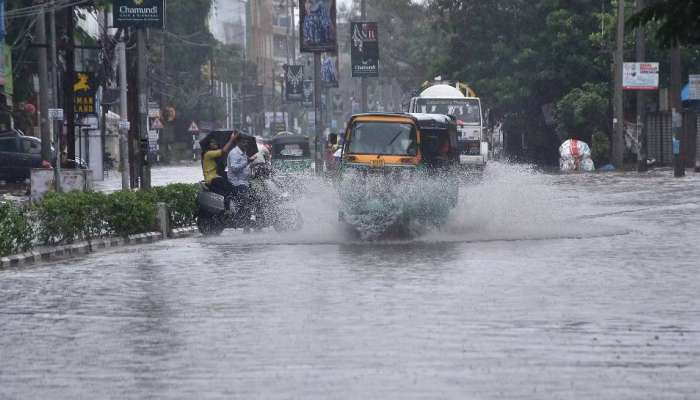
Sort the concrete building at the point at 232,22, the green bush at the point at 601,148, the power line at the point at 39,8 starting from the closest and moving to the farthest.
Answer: the power line at the point at 39,8
the green bush at the point at 601,148
the concrete building at the point at 232,22

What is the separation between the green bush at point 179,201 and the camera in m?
27.2

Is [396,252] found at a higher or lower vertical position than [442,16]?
lower

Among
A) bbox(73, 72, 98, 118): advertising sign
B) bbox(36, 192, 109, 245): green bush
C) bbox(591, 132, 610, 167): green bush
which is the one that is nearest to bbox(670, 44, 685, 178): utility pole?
bbox(591, 132, 610, 167): green bush

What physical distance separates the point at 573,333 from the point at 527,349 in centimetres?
101

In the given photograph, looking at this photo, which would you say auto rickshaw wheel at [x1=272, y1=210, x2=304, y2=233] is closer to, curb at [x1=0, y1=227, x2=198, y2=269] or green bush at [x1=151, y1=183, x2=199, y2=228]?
green bush at [x1=151, y1=183, x2=199, y2=228]

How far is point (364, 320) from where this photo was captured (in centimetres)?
1298

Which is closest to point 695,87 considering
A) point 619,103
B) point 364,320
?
point 619,103

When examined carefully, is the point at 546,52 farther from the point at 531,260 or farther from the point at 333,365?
the point at 333,365

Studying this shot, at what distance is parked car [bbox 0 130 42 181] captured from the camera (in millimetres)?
52875

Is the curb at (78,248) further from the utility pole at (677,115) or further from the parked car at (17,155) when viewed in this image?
the utility pole at (677,115)

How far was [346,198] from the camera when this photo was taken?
78.7 ft

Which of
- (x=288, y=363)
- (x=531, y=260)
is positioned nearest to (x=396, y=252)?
(x=531, y=260)

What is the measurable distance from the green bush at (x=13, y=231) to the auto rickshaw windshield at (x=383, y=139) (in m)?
6.79

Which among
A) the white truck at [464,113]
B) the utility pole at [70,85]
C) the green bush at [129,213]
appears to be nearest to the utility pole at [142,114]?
the green bush at [129,213]
